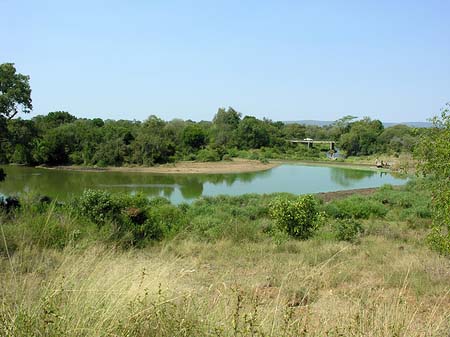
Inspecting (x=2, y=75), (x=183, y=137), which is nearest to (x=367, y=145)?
(x=183, y=137)

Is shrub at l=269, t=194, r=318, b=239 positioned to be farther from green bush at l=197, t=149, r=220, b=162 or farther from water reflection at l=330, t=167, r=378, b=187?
green bush at l=197, t=149, r=220, b=162

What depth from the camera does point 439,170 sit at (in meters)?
6.80

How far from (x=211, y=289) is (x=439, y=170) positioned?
512 centimetres

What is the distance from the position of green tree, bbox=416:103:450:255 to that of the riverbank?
46891 millimetres

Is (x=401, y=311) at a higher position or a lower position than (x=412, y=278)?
higher

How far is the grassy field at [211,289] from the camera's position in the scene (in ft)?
7.26

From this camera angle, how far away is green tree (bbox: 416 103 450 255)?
6457mm

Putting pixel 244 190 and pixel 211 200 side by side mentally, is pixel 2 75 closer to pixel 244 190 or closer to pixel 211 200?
pixel 211 200

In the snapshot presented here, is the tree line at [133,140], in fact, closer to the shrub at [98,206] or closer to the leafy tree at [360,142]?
the leafy tree at [360,142]

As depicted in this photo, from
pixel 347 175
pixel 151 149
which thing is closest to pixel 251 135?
pixel 151 149

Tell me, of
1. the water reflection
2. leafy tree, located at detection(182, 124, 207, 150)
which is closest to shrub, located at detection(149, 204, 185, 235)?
the water reflection

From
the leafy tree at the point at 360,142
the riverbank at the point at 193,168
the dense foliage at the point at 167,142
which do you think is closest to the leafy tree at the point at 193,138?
the dense foliage at the point at 167,142

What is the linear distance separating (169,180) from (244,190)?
34.6 ft

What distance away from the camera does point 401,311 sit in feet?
9.05
